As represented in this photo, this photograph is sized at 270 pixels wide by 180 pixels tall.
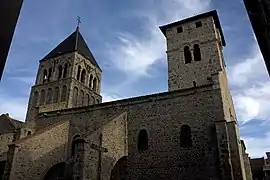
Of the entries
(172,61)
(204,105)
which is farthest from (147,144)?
(172,61)

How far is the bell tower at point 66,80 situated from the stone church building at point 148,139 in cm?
760

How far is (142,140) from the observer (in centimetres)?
1627

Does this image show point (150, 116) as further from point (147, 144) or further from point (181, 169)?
point (181, 169)

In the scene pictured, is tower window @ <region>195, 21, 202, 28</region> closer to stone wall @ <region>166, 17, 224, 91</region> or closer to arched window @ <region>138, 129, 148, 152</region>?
stone wall @ <region>166, 17, 224, 91</region>

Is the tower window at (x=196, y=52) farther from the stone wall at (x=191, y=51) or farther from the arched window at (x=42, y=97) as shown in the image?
the arched window at (x=42, y=97)

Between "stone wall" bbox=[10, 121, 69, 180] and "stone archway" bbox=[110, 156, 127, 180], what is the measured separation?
377 centimetres

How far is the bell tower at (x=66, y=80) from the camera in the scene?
28567mm

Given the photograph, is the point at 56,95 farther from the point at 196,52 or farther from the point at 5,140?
the point at 196,52

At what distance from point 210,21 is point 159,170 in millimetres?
14517

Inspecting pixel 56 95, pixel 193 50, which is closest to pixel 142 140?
pixel 193 50

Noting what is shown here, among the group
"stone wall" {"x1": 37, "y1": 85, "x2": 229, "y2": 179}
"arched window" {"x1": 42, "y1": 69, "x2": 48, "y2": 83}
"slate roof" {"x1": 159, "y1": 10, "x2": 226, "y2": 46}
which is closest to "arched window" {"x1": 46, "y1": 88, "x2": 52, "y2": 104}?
"arched window" {"x1": 42, "y1": 69, "x2": 48, "y2": 83}

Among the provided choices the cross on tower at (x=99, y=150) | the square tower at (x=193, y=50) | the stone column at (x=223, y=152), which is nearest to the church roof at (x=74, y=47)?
the square tower at (x=193, y=50)

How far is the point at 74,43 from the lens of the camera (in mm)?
33312

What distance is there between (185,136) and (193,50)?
9.65 meters
